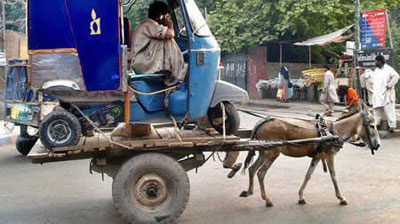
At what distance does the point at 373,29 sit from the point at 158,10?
11354mm

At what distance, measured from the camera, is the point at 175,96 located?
5113mm

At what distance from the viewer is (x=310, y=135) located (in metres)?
5.83

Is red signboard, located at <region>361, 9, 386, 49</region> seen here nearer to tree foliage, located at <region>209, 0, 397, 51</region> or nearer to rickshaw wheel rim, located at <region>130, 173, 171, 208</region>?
tree foliage, located at <region>209, 0, 397, 51</region>

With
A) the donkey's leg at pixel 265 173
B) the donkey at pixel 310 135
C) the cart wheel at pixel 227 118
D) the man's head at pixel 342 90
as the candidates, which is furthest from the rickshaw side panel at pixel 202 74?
the man's head at pixel 342 90

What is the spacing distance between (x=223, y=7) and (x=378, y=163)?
1662cm

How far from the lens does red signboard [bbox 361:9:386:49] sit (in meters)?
14.7

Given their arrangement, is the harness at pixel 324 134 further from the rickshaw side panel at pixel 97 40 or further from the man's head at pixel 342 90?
the man's head at pixel 342 90

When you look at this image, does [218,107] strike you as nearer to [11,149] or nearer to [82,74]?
[82,74]

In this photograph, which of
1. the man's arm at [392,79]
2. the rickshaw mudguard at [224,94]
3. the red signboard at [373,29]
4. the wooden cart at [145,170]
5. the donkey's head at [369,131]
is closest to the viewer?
the wooden cart at [145,170]

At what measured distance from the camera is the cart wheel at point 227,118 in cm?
560

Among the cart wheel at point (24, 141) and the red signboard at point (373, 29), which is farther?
the red signboard at point (373, 29)

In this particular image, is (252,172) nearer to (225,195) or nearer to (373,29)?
(225,195)

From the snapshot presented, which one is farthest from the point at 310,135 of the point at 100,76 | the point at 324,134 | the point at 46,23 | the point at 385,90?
the point at 385,90

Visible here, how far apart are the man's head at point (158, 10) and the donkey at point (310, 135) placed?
6.29 feet
